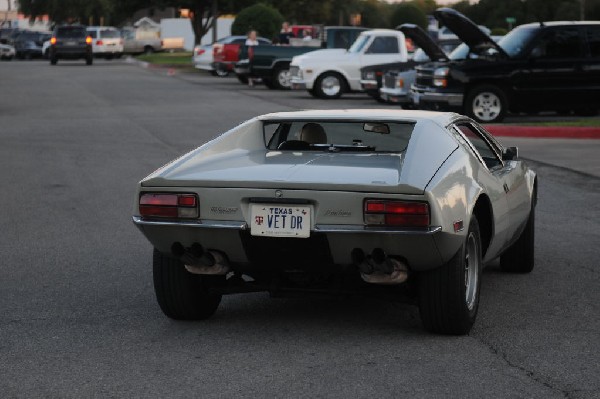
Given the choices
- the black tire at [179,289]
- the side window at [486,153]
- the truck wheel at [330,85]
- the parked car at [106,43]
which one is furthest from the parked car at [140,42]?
the black tire at [179,289]

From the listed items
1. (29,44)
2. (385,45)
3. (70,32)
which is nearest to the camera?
(385,45)

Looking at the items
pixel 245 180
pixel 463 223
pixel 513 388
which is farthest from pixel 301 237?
pixel 513 388

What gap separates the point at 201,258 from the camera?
6754mm

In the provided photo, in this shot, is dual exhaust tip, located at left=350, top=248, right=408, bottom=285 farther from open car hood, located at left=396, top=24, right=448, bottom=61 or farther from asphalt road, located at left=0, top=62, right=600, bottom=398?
open car hood, located at left=396, top=24, right=448, bottom=61

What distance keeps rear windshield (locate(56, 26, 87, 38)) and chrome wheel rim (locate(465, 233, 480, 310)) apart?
5547cm

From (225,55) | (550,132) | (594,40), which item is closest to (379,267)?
(550,132)

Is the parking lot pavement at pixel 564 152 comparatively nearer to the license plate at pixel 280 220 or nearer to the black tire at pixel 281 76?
the license plate at pixel 280 220

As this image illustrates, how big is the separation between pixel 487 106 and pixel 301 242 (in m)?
17.5

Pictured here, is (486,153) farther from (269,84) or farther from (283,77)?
(269,84)

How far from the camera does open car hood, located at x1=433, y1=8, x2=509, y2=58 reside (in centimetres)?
2267

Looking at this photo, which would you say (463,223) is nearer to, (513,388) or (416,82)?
(513,388)

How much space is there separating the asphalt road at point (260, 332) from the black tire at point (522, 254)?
92 millimetres

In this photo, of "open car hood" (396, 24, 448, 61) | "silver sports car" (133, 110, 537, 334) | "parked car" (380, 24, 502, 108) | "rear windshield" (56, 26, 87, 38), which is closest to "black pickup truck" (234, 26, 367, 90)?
"parked car" (380, 24, 502, 108)

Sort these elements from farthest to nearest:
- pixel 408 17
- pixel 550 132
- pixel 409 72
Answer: pixel 408 17, pixel 409 72, pixel 550 132
